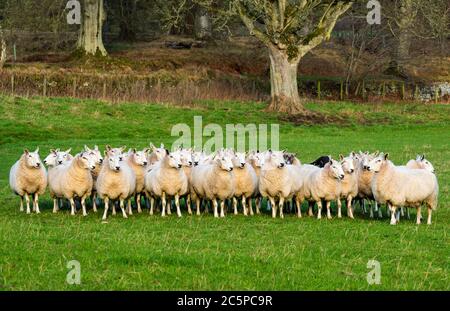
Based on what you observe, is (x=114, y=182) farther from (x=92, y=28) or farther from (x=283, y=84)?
(x=92, y=28)

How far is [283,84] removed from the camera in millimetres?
45438

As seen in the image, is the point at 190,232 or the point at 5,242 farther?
the point at 190,232

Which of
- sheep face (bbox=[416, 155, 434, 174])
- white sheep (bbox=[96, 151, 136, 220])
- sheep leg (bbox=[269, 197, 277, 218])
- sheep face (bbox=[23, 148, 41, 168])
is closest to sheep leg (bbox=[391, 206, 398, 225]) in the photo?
sheep face (bbox=[416, 155, 434, 174])

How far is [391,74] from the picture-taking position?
63188mm

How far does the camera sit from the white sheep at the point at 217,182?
60.2 ft

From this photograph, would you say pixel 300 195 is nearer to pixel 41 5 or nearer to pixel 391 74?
pixel 41 5

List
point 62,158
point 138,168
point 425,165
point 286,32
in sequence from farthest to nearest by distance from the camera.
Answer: point 286,32, point 62,158, point 138,168, point 425,165

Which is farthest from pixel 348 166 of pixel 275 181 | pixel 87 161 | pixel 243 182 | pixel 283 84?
pixel 283 84

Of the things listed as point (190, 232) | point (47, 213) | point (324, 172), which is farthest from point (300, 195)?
point (47, 213)

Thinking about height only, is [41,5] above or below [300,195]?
above

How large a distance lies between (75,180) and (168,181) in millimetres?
1892

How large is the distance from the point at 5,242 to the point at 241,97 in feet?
121

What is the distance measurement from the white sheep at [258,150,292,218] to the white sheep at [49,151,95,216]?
356 centimetres
